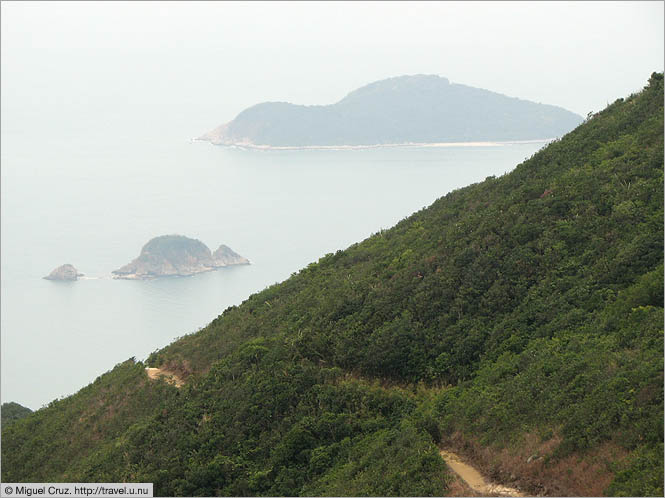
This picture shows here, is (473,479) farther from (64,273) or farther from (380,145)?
(380,145)

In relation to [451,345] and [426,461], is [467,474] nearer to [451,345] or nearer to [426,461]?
[426,461]

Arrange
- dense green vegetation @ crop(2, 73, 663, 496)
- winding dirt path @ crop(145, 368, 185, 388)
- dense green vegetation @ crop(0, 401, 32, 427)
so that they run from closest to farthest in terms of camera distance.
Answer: dense green vegetation @ crop(2, 73, 663, 496)
winding dirt path @ crop(145, 368, 185, 388)
dense green vegetation @ crop(0, 401, 32, 427)

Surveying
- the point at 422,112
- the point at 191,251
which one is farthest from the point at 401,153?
the point at 191,251

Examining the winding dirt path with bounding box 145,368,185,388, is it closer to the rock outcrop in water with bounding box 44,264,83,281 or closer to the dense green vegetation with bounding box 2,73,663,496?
the dense green vegetation with bounding box 2,73,663,496

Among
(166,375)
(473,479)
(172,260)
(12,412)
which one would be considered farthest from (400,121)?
(473,479)

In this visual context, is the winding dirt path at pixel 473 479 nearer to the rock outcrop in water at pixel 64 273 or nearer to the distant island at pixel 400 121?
the rock outcrop in water at pixel 64 273

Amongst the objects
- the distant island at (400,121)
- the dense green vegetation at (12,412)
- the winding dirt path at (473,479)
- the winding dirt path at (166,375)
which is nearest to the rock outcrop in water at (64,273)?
the dense green vegetation at (12,412)

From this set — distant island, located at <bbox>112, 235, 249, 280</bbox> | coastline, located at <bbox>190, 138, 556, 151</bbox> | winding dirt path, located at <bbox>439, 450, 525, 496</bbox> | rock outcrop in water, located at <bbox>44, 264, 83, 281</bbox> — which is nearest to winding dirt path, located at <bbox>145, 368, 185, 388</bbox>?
winding dirt path, located at <bbox>439, 450, 525, 496</bbox>
